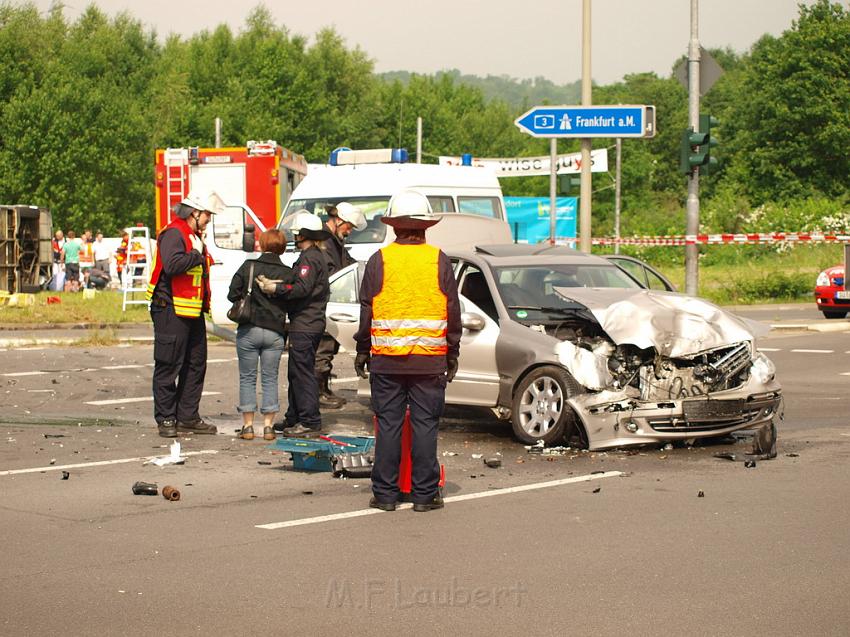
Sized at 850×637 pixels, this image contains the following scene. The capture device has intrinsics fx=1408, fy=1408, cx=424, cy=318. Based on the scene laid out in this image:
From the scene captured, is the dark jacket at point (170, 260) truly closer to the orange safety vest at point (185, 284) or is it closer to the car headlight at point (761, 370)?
the orange safety vest at point (185, 284)

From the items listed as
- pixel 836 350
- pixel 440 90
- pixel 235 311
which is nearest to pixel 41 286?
pixel 836 350

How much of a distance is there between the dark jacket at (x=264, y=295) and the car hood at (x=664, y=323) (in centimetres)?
229

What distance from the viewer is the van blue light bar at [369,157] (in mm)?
21734

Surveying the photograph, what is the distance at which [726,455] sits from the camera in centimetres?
1045

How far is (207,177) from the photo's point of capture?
27312 mm

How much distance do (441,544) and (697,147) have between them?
15.8m

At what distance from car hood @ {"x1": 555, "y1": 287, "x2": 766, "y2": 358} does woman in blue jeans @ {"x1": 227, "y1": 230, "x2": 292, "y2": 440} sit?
2334 mm

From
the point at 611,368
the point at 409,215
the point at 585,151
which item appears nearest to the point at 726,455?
the point at 611,368

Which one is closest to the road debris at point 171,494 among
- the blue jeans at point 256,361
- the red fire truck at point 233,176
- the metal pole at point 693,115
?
the blue jeans at point 256,361

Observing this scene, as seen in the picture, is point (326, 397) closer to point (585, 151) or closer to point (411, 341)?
point (411, 341)

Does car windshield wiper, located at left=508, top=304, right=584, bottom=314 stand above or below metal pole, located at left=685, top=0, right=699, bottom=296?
below

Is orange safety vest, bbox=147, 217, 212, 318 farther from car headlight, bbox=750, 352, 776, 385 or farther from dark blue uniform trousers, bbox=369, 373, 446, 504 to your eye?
car headlight, bbox=750, 352, 776, 385

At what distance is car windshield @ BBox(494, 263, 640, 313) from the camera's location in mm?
11930

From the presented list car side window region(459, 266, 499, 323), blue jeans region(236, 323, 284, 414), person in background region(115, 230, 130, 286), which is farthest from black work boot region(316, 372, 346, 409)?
person in background region(115, 230, 130, 286)
